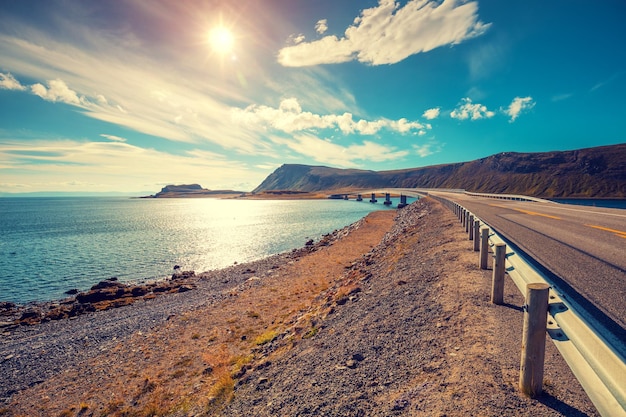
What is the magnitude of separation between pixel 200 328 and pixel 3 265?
33.7m

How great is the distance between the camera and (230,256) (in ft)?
117

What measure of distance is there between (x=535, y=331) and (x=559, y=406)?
101 centimetres

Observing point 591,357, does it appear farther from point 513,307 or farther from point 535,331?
point 513,307

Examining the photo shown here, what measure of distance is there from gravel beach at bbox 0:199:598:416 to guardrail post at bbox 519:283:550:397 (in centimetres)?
37

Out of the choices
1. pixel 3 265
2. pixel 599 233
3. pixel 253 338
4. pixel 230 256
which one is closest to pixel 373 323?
pixel 253 338

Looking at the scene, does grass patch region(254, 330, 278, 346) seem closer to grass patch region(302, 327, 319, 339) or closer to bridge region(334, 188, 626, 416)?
grass patch region(302, 327, 319, 339)

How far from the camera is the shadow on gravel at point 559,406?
3293 millimetres

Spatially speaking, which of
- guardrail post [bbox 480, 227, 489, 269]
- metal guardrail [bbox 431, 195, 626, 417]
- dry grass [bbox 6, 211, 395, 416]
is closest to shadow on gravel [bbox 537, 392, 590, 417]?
metal guardrail [bbox 431, 195, 626, 417]

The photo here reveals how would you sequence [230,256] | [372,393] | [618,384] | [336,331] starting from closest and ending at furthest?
[618,384]
[372,393]
[336,331]
[230,256]

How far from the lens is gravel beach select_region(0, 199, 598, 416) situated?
432 cm

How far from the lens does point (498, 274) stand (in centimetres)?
621

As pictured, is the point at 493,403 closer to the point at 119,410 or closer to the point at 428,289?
the point at 428,289

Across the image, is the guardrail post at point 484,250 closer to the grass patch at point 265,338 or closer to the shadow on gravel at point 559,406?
the shadow on gravel at point 559,406

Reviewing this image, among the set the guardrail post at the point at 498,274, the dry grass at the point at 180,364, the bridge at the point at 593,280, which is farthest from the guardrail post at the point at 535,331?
the dry grass at the point at 180,364
